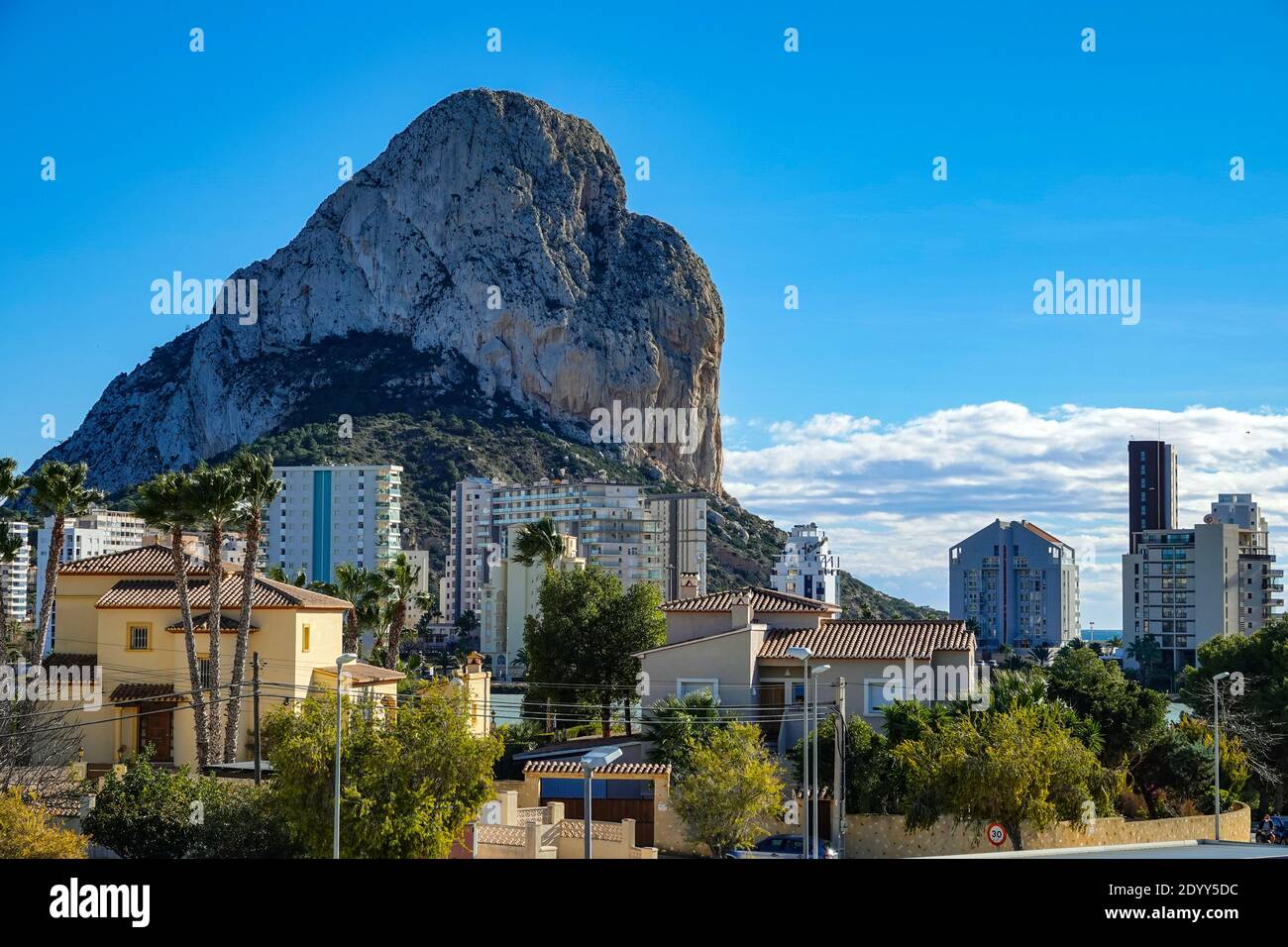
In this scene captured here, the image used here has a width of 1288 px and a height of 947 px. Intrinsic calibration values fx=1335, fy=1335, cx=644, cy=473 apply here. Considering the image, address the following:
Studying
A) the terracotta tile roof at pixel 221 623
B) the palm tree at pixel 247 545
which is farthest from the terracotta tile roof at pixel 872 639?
the terracotta tile roof at pixel 221 623

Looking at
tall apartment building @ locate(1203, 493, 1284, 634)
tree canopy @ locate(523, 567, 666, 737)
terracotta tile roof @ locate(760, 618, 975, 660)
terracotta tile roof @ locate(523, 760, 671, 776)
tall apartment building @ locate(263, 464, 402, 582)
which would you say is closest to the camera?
terracotta tile roof @ locate(523, 760, 671, 776)

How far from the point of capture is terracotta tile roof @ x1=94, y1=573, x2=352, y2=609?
46406mm

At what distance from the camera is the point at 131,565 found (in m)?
49.6

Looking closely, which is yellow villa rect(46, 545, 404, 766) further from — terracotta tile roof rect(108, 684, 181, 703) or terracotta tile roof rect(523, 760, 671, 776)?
terracotta tile roof rect(523, 760, 671, 776)

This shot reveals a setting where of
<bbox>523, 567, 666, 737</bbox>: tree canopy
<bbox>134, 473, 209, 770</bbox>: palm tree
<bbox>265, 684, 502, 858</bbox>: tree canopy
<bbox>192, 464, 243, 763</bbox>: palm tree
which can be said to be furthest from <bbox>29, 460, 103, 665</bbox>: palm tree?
<bbox>523, 567, 666, 737</bbox>: tree canopy

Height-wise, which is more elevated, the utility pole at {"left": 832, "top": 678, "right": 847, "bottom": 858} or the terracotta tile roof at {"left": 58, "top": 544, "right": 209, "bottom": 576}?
the terracotta tile roof at {"left": 58, "top": 544, "right": 209, "bottom": 576}

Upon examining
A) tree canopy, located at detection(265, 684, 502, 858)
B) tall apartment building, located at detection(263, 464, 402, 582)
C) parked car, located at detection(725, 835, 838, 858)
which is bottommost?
parked car, located at detection(725, 835, 838, 858)

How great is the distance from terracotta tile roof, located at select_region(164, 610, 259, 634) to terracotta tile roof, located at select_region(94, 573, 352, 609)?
344 millimetres

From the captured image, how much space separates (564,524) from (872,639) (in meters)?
145

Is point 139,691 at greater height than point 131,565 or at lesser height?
lesser

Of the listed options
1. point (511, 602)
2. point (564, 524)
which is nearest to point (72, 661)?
point (511, 602)

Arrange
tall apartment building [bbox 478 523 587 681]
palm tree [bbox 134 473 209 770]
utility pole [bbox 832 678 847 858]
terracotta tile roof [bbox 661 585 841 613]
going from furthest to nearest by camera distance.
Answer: tall apartment building [bbox 478 523 587 681] → terracotta tile roof [bbox 661 585 841 613] → palm tree [bbox 134 473 209 770] → utility pole [bbox 832 678 847 858]

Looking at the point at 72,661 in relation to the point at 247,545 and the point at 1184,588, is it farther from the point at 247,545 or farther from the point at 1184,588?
the point at 1184,588
